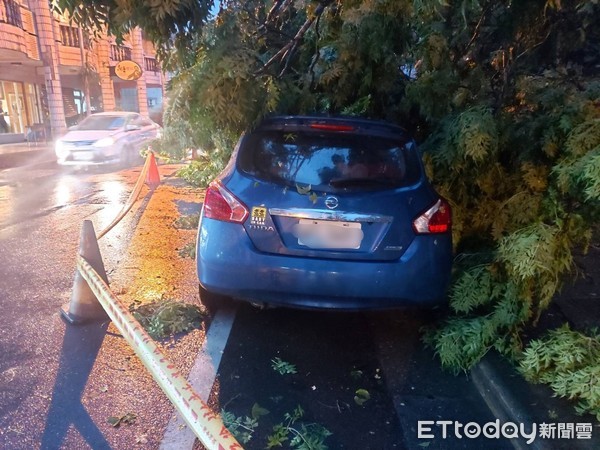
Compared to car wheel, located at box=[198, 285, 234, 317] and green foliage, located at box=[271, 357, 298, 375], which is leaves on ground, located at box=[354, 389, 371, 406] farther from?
car wheel, located at box=[198, 285, 234, 317]

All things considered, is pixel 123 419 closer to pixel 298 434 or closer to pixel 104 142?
pixel 298 434

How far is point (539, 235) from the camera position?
119 inches

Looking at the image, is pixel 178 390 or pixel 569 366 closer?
pixel 178 390

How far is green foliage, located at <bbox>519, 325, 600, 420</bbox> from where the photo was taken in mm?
2572

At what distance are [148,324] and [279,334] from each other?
103 centimetres

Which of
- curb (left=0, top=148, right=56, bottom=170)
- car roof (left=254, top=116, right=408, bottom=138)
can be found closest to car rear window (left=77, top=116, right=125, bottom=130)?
curb (left=0, top=148, right=56, bottom=170)

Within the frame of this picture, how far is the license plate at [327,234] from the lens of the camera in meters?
3.15

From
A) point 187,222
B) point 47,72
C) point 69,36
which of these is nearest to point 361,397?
point 187,222

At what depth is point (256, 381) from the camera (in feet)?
10.3

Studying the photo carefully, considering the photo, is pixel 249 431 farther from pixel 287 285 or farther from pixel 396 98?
pixel 396 98

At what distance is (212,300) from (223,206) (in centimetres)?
89

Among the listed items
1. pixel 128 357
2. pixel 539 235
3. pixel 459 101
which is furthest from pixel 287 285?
pixel 459 101

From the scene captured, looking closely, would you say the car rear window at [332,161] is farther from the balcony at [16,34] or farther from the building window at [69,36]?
the building window at [69,36]

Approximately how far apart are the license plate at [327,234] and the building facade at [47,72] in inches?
750
